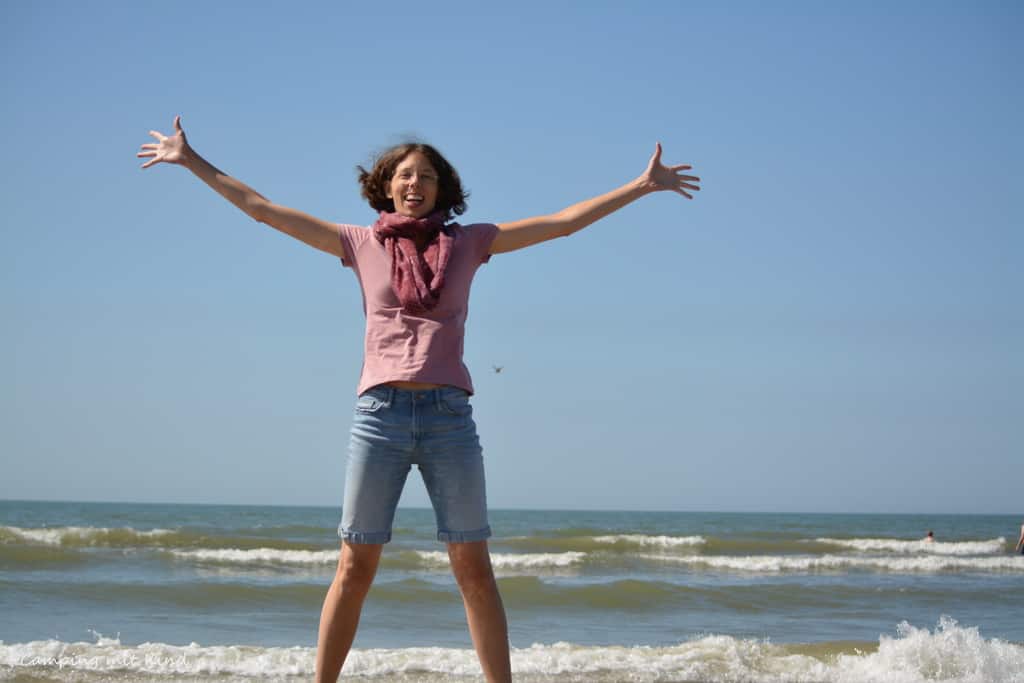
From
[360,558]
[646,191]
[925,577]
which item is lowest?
[925,577]

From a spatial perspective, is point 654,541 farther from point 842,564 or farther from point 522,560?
point 522,560

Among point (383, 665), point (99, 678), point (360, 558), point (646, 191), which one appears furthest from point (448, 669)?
point (646, 191)

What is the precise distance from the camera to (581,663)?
19.8 ft

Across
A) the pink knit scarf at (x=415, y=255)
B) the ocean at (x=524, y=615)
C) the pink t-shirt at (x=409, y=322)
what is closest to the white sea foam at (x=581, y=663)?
the ocean at (x=524, y=615)

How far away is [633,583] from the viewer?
11.8m

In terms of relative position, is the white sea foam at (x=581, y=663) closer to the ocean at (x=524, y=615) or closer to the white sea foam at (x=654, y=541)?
the ocean at (x=524, y=615)

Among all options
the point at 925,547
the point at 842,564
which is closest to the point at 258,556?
the point at 842,564

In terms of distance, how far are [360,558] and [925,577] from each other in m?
15.0

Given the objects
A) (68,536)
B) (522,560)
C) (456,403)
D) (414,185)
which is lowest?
(522,560)

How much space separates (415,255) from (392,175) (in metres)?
0.42

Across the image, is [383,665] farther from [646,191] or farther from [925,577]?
[925,577]

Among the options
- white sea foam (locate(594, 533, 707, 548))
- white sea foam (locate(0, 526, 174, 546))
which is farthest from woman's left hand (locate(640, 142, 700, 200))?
white sea foam (locate(594, 533, 707, 548))

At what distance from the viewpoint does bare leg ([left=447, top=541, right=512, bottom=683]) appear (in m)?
3.25

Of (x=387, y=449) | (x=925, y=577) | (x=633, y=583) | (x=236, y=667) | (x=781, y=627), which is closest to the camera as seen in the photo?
(x=387, y=449)
